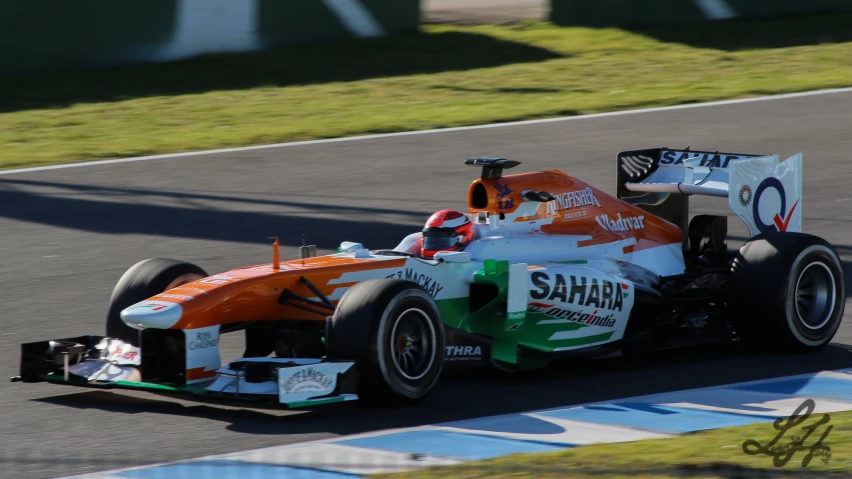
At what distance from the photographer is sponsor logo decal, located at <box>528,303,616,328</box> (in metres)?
7.93

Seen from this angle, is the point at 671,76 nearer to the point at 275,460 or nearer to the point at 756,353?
the point at 756,353

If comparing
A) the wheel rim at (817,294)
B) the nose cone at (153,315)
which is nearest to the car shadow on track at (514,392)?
the wheel rim at (817,294)

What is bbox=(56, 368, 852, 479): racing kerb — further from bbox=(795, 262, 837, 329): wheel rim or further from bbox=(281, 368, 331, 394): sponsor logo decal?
bbox=(795, 262, 837, 329): wheel rim

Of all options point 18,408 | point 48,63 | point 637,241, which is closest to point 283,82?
point 48,63

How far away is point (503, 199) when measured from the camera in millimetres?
8297

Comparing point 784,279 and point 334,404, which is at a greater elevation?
point 784,279

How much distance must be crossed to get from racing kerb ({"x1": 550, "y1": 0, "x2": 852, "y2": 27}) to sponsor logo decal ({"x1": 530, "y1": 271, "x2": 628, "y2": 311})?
1538cm

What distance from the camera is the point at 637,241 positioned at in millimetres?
8898

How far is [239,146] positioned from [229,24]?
4871 mm

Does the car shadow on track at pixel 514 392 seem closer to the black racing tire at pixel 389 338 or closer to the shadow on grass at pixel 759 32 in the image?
the black racing tire at pixel 389 338

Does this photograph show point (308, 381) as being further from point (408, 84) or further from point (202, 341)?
point (408, 84)

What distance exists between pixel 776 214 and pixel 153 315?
4526 millimetres

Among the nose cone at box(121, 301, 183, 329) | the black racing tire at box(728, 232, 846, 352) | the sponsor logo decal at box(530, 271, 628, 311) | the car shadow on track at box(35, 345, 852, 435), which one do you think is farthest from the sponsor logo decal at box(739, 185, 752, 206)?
the nose cone at box(121, 301, 183, 329)

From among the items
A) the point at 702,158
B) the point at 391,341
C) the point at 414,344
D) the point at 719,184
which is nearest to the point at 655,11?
the point at 702,158
